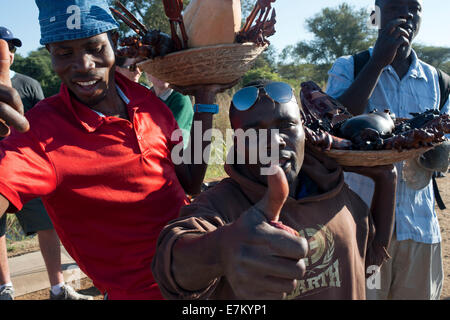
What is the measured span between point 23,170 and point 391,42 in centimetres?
190

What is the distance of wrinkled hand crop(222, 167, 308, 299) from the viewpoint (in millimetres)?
862

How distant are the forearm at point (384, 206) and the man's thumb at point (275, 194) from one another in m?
0.90

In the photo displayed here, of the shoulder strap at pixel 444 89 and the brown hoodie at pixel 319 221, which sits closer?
the brown hoodie at pixel 319 221

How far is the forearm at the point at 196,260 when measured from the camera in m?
0.99

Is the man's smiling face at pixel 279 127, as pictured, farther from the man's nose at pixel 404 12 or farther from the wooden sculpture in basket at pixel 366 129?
the man's nose at pixel 404 12

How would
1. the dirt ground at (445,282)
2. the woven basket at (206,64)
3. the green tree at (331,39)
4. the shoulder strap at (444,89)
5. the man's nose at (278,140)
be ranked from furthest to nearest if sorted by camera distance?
the green tree at (331,39), the dirt ground at (445,282), the shoulder strap at (444,89), the woven basket at (206,64), the man's nose at (278,140)

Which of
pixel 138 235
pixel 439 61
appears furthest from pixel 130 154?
pixel 439 61

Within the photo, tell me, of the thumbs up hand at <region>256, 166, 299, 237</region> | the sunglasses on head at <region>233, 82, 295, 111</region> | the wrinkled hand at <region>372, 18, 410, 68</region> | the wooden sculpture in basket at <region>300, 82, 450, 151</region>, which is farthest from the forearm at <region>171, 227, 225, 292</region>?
the wrinkled hand at <region>372, 18, 410, 68</region>

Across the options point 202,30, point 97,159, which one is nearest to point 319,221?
point 97,159

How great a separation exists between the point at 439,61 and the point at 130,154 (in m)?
34.1

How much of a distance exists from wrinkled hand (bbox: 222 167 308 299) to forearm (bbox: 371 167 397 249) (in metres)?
0.88

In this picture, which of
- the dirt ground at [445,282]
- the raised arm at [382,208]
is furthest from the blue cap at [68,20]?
the dirt ground at [445,282]

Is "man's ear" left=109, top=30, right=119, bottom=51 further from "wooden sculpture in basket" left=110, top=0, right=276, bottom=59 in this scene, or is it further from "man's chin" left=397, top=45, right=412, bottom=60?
"man's chin" left=397, top=45, right=412, bottom=60

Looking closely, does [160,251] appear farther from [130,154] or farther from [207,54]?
[207,54]
